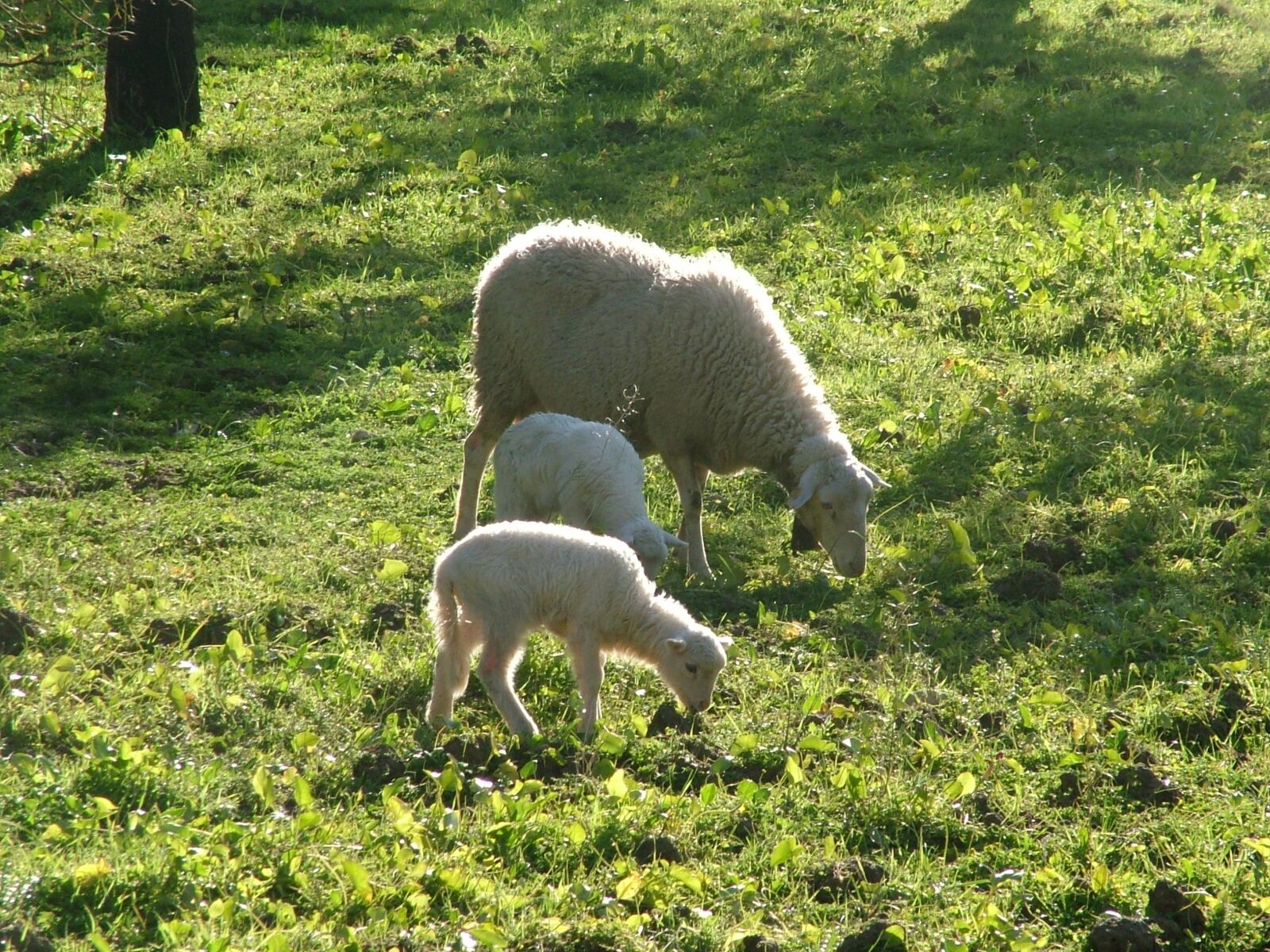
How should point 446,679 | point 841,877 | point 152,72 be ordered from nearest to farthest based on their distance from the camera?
1. point 841,877
2. point 446,679
3. point 152,72

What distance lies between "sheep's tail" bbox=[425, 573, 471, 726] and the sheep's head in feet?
7.09

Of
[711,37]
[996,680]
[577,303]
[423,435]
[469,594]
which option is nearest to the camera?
[469,594]

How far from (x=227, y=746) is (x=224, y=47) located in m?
11.2

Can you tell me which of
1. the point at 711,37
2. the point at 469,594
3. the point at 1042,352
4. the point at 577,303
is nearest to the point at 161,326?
the point at 577,303

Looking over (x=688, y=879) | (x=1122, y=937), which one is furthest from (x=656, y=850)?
(x=1122, y=937)

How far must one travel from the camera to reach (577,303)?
6.96 metres

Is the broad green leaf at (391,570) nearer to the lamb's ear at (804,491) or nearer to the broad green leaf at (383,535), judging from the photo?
the broad green leaf at (383,535)

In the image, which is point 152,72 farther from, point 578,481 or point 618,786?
point 618,786

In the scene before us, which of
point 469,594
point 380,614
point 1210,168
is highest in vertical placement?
point 1210,168

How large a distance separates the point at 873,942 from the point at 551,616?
1718 mm

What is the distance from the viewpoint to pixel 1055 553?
6.29 meters

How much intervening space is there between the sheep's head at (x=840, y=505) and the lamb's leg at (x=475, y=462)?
5.27ft

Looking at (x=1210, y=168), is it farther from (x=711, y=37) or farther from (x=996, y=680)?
(x=996, y=680)

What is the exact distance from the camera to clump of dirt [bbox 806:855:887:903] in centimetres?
395
